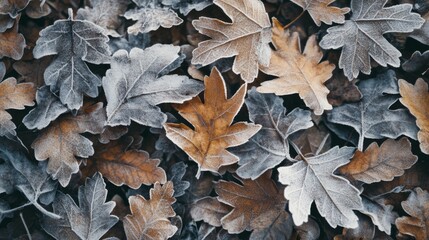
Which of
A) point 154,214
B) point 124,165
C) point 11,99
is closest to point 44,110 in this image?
point 11,99

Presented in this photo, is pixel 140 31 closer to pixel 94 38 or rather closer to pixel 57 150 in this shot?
pixel 94 38

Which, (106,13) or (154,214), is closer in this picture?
(154,214)

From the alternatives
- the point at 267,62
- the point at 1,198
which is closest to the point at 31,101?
the point at 1,198

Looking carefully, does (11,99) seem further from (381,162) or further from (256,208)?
(381,162)

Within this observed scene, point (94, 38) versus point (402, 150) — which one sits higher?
point (94, 38)

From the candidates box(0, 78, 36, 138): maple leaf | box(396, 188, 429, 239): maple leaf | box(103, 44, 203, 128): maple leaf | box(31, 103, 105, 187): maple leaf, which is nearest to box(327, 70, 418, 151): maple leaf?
box(396, 188, 429, 239): maple leaf
